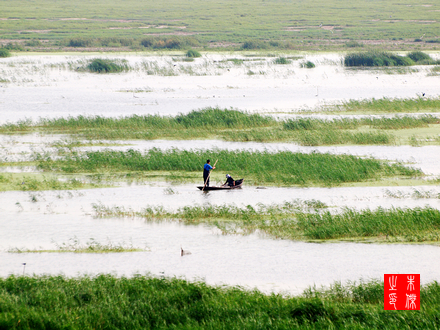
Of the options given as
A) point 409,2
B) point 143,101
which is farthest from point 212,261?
point 409,2

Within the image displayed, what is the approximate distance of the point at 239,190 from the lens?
22078mm

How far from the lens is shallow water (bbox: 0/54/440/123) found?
4200 centimetres

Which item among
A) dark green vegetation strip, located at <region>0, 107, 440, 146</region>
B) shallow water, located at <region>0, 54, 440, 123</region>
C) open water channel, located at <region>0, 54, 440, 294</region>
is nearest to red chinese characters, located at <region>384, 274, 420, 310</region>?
open water channel, located at <region>0, 54, 440, 294</region>

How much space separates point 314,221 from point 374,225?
1.73 m

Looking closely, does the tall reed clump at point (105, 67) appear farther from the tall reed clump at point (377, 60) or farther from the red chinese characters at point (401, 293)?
the red chinese characters at point (401, 293)

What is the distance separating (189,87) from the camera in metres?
52.7

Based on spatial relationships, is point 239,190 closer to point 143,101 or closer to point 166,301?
point 166,301

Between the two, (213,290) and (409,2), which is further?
(409,2)

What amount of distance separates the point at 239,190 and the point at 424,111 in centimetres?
2169

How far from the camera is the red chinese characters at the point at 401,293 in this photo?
10.8 m

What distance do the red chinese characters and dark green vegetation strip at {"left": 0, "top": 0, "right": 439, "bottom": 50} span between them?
244 feet

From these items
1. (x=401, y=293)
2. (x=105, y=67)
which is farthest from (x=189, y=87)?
(x=401, y=293)

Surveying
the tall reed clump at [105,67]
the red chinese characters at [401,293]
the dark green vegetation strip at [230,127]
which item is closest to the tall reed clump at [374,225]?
the red chinese characters at [401,293]

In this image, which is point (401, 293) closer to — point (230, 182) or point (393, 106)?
point (230, 182)
